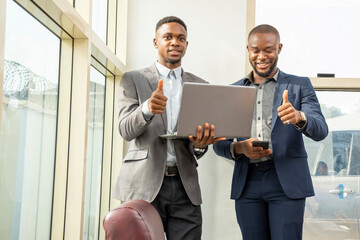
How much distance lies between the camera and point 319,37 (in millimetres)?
2984

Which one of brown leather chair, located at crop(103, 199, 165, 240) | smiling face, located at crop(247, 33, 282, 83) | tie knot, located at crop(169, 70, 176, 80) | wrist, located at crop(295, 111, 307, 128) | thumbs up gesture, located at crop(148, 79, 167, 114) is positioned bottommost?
brown leather chair, located at crop(103, 199, 165, 240)

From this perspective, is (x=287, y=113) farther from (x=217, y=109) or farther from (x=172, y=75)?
(x=172, y=75)

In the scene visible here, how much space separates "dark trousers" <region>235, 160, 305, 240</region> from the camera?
77.8 inches

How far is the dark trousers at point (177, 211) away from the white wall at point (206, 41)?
0.95 m

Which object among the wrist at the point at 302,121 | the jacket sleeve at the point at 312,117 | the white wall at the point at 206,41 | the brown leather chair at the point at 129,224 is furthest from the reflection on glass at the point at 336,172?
the brown leather chair at the point at 129,224

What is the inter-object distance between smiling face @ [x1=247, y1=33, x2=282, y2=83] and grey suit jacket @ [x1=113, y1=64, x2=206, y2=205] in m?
0.52

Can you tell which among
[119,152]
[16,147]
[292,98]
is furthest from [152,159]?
[119,152]

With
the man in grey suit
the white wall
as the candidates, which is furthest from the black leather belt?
the white wall

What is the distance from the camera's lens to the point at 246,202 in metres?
2.08

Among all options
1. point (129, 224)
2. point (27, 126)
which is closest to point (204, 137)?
point (27, 126)

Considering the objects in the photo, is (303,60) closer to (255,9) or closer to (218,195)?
(255,9)

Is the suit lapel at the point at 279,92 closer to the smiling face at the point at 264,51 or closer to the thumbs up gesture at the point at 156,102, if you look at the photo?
the smiling face at the point at 264,51

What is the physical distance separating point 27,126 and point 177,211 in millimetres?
762

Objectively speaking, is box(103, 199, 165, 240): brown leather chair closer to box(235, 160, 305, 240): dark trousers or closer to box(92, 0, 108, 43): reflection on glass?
box(235, 160, 305, 240): dark trousers
